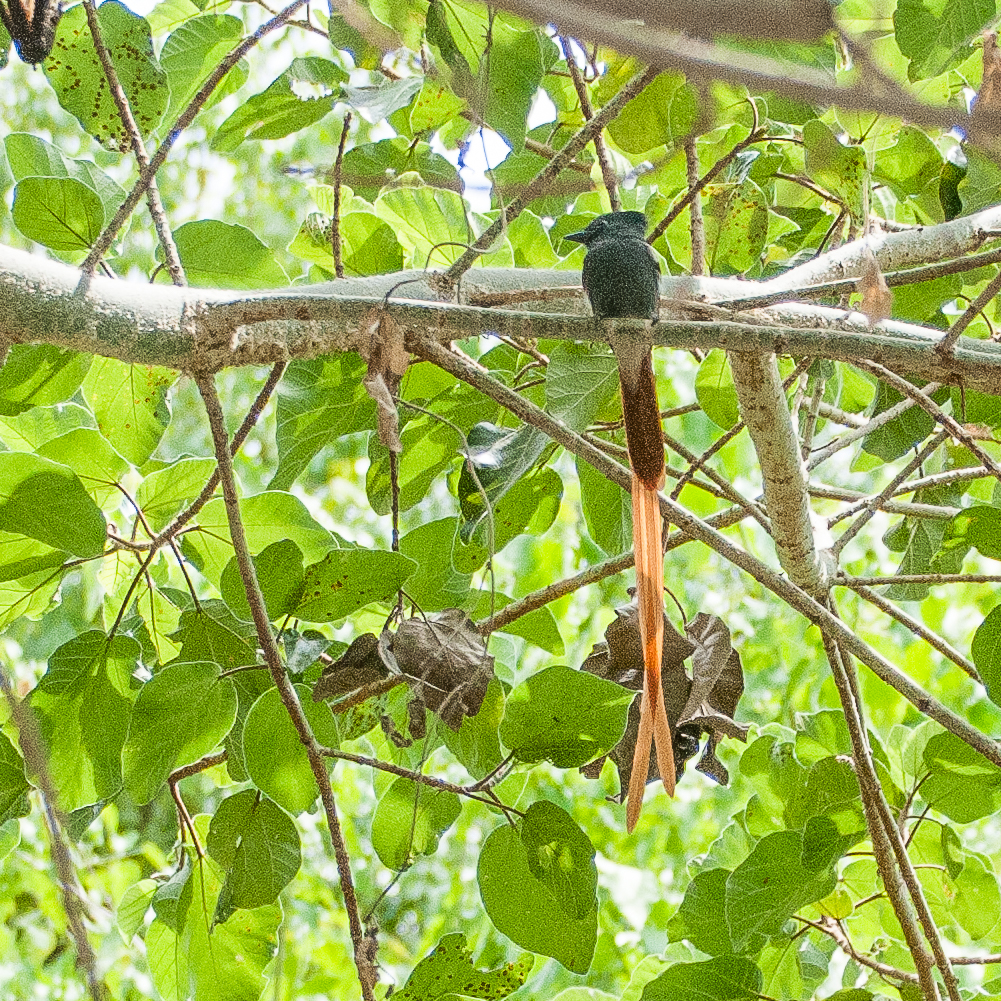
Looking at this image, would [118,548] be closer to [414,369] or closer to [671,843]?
[414,369]

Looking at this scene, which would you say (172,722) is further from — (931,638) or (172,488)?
(931,638)

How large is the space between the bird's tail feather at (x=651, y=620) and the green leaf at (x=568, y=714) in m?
0.07

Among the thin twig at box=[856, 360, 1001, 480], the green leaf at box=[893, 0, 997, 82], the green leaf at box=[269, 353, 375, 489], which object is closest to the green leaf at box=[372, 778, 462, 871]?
the green leaf at box=[269, 353, 375, 489]

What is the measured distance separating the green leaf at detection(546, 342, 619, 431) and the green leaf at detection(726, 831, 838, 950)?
40 centimetres

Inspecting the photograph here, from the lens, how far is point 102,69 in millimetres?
1043

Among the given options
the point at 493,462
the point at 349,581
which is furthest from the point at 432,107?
the point at 349,581

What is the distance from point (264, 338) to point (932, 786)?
731 mm

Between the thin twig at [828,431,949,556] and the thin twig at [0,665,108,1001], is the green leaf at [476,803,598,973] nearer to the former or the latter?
the thin twig at [828,431,949,556]

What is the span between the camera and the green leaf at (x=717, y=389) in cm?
108

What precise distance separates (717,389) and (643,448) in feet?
1.15

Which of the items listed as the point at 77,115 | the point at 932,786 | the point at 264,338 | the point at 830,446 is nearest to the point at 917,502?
the point at 830,446

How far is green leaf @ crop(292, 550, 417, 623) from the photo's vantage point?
83 centimetres

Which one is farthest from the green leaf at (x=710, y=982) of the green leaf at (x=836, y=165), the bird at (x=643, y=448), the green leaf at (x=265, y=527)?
the green leaf at (x=836, y=165)

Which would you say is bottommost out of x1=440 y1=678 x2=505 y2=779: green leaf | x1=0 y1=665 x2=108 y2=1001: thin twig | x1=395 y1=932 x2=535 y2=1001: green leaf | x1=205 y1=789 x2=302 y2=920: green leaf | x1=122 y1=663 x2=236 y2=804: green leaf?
x1=395 y1=932 x2=535 y2=1001: green leaf
